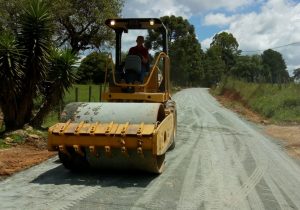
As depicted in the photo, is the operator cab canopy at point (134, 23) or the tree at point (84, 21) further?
the tree at point (84, 21)

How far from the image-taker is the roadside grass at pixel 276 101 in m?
23.5

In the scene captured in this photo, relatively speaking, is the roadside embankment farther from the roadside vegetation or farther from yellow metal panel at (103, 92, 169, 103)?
yellow metal panel at (103, 92, 169, 103)

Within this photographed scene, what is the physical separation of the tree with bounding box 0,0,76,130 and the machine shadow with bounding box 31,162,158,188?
5434mm

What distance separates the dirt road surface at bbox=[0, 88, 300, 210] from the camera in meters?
7.40

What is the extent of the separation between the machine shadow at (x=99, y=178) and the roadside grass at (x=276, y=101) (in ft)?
46.9

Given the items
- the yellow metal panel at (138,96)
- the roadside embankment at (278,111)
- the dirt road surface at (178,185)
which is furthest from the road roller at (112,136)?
the roadside embankment at (278,111)

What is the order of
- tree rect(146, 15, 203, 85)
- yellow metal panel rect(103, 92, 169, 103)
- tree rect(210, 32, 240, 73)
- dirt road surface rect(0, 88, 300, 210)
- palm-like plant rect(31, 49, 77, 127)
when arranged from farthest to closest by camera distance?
tree rect(210, 32, 240, 73) < tree rect(146, 15, 203, 85) < palm-like plant rect(31, 49, 77, 127) < yellow metal panel rect(103, 92, 169, 103) < dirt road surface rect(0, 88, 300, 210)

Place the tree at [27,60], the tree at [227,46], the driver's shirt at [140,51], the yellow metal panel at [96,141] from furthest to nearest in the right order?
the tree at [227,46] → the tree at [27,60] → the driver's shirt at [140,51] → the yellow metal panel at [96,141]

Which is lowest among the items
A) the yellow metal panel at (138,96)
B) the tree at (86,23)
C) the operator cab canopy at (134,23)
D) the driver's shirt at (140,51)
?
the yellow metal panel at (138,96)

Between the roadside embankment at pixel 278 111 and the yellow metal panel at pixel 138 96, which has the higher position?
the yellow metal panel at pixel 138 96

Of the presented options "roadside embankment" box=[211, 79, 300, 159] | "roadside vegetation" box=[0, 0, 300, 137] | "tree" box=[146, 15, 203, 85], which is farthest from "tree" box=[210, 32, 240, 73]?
"roadside embankment" box=[211, 79, 300, 159]

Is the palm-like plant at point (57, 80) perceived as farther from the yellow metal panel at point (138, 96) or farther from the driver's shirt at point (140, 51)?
the yellow metal panel at point (138, 96)

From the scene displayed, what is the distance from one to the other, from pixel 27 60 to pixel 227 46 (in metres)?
113

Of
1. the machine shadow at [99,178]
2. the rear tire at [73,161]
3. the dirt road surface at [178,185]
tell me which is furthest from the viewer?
the rear tire at [73,161]
